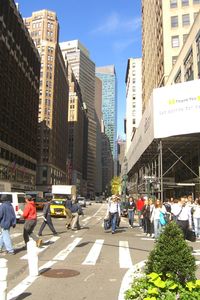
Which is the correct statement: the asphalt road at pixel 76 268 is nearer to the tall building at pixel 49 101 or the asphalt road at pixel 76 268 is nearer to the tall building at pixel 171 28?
the tall building at pixel 171 28

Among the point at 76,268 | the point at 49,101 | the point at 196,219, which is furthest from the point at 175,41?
the point at 49,101

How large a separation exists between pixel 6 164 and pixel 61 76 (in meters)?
74.0

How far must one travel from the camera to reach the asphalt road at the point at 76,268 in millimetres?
7312

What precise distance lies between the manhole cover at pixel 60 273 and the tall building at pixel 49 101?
116 metres

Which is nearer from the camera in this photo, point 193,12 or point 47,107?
point 193,12

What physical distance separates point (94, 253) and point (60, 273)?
3482 mm

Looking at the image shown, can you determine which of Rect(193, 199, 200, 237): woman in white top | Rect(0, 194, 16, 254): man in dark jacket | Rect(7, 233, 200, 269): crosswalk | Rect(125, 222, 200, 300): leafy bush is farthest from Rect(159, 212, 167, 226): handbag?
Rect(125, 222, 200, 300): leafy bush

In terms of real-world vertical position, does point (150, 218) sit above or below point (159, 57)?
below

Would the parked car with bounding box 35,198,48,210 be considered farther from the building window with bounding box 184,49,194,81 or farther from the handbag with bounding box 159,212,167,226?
the handbag with bounding box 159,212,167,226

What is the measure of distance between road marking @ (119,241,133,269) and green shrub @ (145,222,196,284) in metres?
4.68

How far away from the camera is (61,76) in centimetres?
14600

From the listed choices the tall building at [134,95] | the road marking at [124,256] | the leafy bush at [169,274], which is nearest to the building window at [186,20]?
the road marking at [124,256]

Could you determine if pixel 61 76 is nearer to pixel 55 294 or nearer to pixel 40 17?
pixel 40 17

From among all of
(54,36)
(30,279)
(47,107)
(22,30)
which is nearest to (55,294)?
(30,279)
